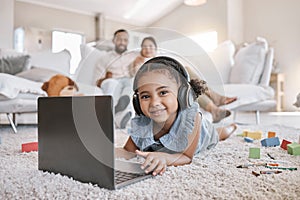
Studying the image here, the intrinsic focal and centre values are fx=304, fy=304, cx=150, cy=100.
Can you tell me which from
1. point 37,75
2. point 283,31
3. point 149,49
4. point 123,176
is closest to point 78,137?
point 123,176

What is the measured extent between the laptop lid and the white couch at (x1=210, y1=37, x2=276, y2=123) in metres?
1.52

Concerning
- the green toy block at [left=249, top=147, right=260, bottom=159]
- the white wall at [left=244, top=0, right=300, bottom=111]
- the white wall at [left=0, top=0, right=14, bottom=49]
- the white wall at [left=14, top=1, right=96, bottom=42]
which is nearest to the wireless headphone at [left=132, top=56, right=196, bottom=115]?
the green toy block at [left=249, top=147, right=260, bottom=159]

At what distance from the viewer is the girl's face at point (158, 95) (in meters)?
0.78

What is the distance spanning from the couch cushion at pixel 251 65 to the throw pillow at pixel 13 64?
1.70m

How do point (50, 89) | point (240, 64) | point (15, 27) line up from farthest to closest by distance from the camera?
point (15, 27) → point (240, 64) → point (50, 89)

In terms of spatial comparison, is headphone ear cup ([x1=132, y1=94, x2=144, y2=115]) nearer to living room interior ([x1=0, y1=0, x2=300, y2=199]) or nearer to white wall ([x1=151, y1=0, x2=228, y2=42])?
living room interior ([x1=0, y1=0, x2=300, y2=199])

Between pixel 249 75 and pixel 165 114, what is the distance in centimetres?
186

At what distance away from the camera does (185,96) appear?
805mm

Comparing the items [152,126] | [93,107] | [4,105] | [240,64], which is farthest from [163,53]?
[240,64]

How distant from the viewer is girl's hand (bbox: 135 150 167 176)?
0.73 metres

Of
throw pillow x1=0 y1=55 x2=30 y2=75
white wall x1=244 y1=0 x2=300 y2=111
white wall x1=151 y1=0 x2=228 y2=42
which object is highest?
white wall x1=151 y1=0 x2=228 y2=42

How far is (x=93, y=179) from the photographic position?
2.14 feet

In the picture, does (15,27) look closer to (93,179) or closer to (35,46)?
(35,46)

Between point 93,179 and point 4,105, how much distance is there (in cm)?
124
